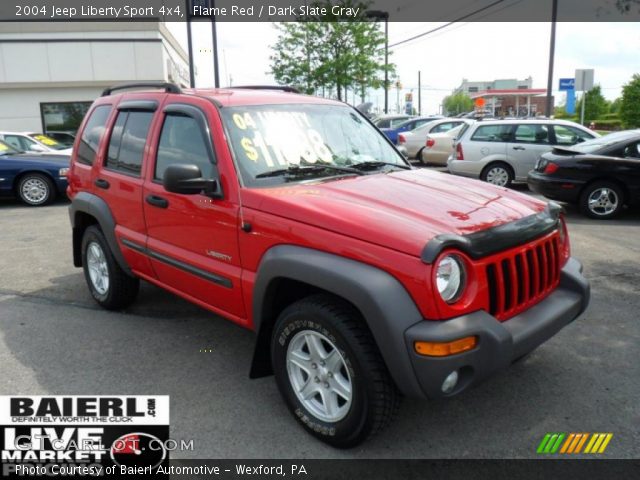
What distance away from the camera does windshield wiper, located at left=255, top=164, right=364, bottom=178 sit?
3588 millimetres

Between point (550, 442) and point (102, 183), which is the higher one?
point (102, 183)

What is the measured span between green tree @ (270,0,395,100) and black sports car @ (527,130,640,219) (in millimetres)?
15583

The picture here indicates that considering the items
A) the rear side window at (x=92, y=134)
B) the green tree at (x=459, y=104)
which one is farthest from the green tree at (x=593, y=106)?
the green tree at (x=459, y=104)

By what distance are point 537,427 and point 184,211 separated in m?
2.58

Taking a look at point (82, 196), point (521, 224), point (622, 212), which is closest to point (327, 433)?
point (521, 224)

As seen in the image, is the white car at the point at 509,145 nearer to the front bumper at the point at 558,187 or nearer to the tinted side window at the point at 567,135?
the tinted side window at the point at 567,135

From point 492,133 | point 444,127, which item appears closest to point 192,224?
point 492,133

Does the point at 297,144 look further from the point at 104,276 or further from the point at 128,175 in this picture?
the point at 104,276

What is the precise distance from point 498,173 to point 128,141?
9.21 meters

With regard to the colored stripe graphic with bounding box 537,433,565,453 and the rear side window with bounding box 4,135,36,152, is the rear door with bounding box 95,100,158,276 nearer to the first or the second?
the colored stripe graphic with bounding box 537,433,565,453

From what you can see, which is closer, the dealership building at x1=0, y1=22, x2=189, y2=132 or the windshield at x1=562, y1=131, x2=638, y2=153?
the windshield at x1=562, y1=131, x2=638, y2=153

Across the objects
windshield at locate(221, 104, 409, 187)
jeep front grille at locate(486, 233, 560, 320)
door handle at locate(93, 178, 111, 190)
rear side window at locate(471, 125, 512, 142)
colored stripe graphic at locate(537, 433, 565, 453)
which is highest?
windshield at locate(221, 104, 409, 187)

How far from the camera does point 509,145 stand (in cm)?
1184

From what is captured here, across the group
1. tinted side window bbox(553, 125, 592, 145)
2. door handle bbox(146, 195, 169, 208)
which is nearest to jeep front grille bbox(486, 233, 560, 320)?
door handle bbox(146, 195, 169, 208)
